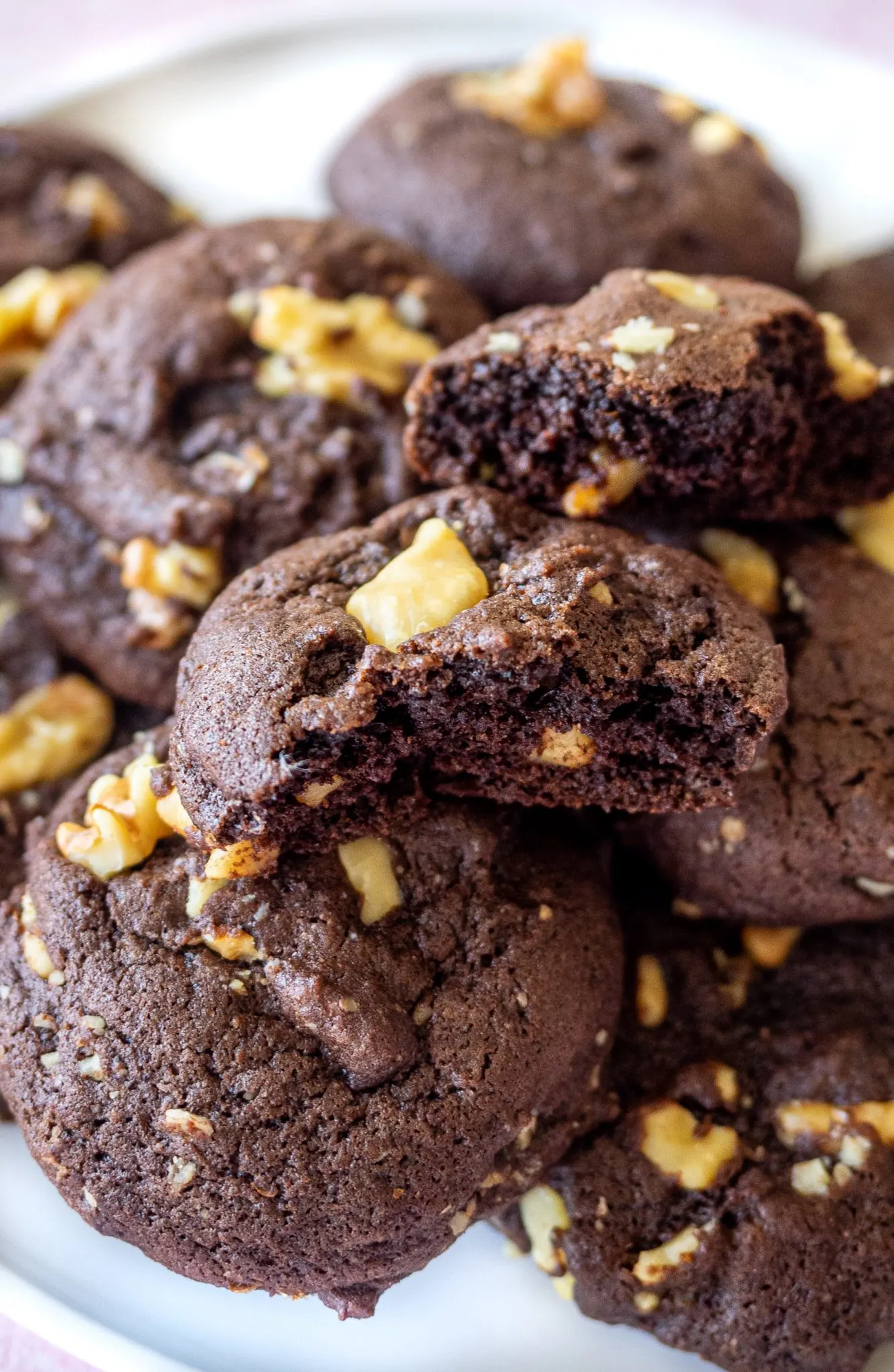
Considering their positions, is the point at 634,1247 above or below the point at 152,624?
below

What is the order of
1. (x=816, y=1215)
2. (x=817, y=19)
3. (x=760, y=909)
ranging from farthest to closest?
(x=817, y=19) < (x=760, y=909) < (x=816, y=1215)

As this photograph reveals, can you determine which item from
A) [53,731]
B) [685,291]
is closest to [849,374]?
[685,291]

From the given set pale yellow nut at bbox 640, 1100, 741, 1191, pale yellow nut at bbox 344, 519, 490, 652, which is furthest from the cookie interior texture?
pale yellow nut at bbox 640, 1100, 741, 1191

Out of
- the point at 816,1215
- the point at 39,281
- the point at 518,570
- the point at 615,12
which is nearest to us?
the point at 518,570

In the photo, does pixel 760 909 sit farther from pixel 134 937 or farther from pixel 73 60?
pixel 73 60

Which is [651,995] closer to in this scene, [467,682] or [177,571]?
[467,682]

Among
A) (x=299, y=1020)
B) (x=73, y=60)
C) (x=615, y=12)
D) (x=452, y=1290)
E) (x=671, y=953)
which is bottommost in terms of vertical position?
(x=452, y=1290)

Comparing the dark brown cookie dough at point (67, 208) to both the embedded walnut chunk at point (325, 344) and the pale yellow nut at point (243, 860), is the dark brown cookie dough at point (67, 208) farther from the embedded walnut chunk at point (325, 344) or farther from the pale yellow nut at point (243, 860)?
the pale yellow nut at point (243, 860)

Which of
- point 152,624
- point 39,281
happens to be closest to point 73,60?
point 39,281

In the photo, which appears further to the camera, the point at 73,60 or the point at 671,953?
the point at 73,60
